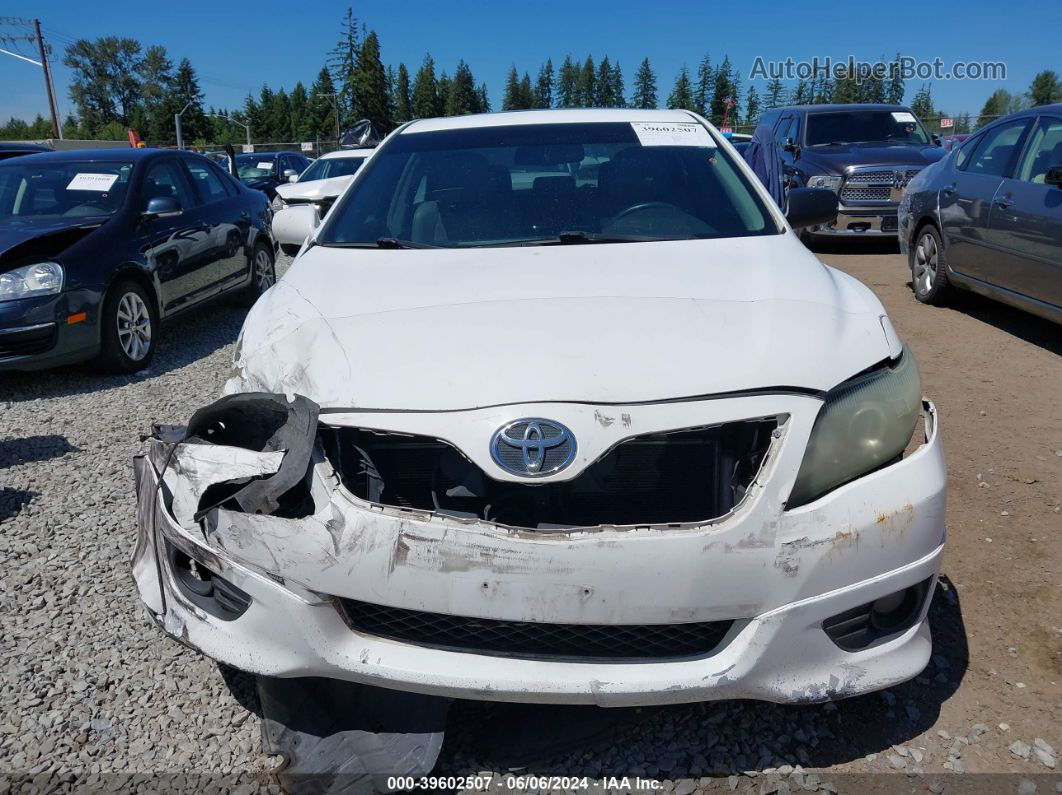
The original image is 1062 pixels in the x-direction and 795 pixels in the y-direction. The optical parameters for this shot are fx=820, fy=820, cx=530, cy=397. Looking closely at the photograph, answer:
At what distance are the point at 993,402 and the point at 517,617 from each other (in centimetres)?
412

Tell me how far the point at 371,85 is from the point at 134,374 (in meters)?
89.7

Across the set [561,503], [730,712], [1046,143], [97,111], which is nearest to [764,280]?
[561,503]

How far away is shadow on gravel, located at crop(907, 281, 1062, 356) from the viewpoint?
20.2 feet

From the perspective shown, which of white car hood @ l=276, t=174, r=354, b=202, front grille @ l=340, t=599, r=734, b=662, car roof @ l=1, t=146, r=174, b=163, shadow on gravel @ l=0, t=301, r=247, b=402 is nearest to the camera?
front grille @ l=340, t=599, r=734, b=662

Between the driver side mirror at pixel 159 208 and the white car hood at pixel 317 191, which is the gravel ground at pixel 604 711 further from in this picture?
the driver side mirror at pixel 159 208

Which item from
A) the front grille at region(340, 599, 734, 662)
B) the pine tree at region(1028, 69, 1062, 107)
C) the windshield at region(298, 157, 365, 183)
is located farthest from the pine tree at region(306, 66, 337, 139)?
the front grille at region(340, 599, 734, 662)

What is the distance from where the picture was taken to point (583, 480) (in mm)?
1932

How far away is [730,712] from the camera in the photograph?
2.31 meters

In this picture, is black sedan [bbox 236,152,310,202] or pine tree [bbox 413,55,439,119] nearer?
black sedan [bbox 236,152,310,202]

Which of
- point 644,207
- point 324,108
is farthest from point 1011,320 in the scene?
point 324,108

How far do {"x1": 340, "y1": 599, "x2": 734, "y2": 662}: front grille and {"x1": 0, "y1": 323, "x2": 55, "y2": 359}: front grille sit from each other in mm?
4420

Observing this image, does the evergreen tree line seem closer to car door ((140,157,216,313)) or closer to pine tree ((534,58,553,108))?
pine tree ((534,58,553,108))

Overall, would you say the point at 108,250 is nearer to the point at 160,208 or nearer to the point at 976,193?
the point at 160,208

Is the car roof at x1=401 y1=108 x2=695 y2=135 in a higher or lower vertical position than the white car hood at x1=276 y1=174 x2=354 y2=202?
higher
